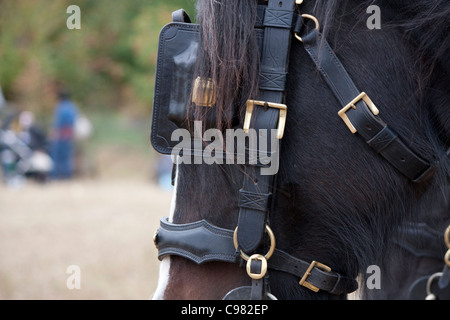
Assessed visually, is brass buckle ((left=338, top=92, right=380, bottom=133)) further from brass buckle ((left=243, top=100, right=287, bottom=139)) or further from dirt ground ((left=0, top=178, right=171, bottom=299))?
dirt ground ((left=0, top=178, right=171, bottom=299))

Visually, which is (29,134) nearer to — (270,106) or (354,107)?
(270,106)

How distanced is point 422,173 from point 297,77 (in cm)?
47

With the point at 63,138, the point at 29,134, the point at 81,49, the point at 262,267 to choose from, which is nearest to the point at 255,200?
the point at 262,267

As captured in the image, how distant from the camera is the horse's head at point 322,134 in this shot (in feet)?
4.73

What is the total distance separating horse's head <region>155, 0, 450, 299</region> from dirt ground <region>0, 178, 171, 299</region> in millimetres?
3016

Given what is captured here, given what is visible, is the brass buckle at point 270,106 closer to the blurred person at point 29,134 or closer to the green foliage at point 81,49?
the blurred person at point 29,134

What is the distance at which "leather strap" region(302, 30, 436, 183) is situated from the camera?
55.8 inches

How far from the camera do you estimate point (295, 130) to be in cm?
146

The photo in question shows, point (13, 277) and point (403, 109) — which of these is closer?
point (403, 109)

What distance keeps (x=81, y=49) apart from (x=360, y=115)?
20.9 metres

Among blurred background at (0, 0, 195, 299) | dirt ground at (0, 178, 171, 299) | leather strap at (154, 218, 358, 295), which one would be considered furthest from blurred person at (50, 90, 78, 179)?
leather strap at (154, 218, 358, 295)

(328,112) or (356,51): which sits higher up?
(356,51)

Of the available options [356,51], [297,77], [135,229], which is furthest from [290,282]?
[135,229]
